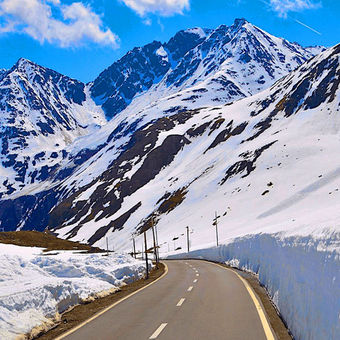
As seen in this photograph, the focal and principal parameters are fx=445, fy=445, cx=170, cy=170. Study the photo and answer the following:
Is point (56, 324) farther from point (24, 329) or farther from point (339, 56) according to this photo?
point (339, 56)

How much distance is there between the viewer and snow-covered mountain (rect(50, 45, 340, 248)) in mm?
97938

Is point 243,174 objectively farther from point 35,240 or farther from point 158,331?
point 158,331

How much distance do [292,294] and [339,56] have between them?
175949mm

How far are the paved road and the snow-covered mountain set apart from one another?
52.2 meters

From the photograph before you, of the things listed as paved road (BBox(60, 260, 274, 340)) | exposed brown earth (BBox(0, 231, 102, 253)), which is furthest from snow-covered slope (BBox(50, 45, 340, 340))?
exposed brown earth (BBox(0, 231, 102, 253))

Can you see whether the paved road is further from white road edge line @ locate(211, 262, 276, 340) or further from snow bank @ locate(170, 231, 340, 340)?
snow bank @ locate(170, 231, 340, 340)

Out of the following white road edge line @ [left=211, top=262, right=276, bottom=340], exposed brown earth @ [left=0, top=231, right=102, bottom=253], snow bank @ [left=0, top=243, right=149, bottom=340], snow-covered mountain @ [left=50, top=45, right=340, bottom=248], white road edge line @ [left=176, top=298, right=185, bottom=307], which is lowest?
white road edge line @ [left=176, top=298, right=185, bottom=307]

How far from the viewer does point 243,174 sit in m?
126

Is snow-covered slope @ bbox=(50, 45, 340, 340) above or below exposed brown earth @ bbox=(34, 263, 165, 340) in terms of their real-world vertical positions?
above

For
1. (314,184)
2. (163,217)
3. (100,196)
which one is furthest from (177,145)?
(314,184)

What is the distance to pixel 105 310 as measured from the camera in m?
15.9

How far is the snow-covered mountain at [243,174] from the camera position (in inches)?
3856

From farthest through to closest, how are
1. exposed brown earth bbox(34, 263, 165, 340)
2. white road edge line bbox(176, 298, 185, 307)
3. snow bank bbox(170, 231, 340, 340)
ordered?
white road edge line bbox(176, 298, 185, 307) → exposed brown earth bbox(34, 263, 165, 340) → snow bank bbox(170, 231, 340, 340)

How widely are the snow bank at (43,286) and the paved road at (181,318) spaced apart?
4.98 ft
